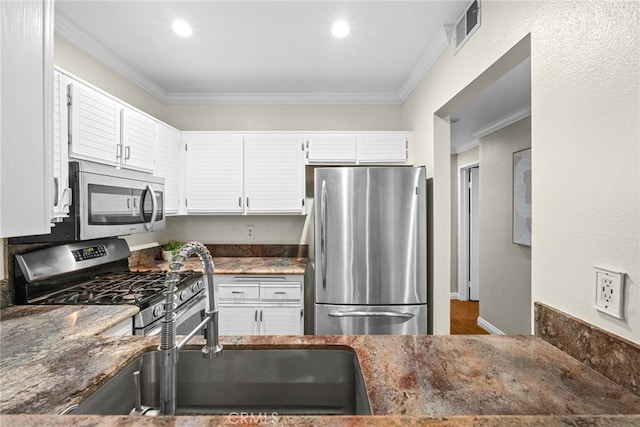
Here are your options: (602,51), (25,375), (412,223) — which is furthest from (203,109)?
(602,51)

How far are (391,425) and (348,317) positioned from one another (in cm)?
187

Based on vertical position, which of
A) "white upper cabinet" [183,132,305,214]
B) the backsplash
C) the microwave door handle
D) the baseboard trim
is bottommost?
the baseboard trim

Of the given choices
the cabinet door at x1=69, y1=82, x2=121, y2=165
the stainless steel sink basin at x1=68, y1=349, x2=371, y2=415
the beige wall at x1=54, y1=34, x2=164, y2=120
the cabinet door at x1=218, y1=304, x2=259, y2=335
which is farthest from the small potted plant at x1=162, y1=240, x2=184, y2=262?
the stainless steel sink basin at x1=68, y1=349, x2=371, y2=415

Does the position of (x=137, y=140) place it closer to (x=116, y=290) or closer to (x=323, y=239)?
(x=116, y=290)

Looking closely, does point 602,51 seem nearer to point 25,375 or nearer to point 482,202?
point 25,375

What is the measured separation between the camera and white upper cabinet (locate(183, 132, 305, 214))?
3.05m

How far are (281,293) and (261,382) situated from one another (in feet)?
5.37

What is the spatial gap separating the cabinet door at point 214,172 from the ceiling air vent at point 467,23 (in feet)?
6.45

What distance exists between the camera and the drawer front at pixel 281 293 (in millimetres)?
2697

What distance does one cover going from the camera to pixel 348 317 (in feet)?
7.93

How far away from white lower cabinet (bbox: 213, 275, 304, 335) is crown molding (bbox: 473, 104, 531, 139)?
9.38 ft

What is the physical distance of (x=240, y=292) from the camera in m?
2.71

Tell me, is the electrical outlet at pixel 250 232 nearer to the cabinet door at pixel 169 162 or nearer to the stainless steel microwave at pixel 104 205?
the cabinet door at pixel 169 162

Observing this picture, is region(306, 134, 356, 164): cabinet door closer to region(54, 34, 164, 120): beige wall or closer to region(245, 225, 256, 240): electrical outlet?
region(245, 225, 256, 240): electrical outlet
